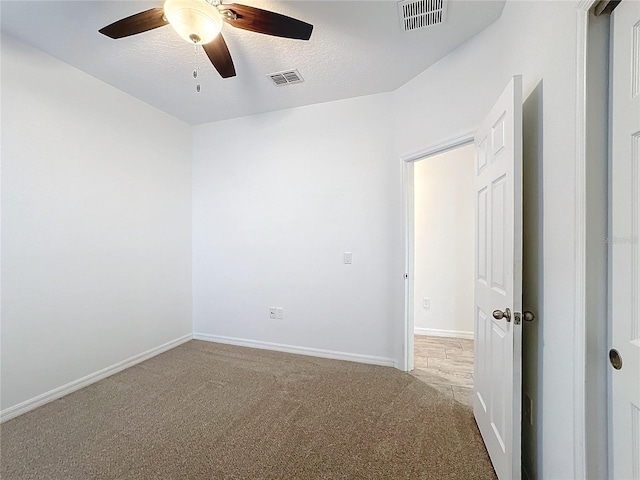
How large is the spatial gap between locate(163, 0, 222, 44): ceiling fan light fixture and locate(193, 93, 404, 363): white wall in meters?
1.70

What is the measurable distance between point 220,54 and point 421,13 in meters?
1.28

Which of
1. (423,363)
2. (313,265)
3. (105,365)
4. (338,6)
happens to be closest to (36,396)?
(105,365)

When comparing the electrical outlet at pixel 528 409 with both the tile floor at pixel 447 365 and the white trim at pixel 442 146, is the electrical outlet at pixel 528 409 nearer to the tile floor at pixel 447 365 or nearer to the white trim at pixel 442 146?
the tile floor at pixel 447 365

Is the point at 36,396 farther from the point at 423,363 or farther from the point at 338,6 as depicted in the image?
the point at 338,6

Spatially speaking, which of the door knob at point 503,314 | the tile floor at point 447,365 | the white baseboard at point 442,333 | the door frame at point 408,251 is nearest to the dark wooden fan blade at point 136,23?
the door frame at point 408,251

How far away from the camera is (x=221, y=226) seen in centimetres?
365

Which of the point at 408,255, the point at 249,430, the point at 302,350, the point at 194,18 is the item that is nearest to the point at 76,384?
the point at 249,430

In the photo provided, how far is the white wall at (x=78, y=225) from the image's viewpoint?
217 centimetres

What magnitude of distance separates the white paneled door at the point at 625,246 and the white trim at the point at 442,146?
1195 mm

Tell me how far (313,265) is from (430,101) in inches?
73.6

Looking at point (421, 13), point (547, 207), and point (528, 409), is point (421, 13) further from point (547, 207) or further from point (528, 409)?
point (528, 409)

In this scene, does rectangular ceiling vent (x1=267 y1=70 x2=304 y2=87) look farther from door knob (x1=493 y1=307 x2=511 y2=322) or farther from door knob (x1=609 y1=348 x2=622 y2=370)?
door knob (x1=609 y1=348 x2=622 y2=370)

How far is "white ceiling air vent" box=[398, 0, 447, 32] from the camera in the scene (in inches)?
72.7

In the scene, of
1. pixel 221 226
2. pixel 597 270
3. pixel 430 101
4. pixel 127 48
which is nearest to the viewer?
pixel 597 270
